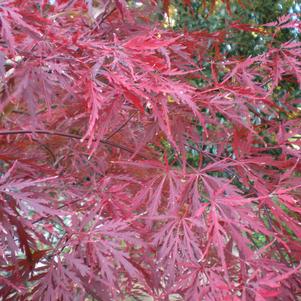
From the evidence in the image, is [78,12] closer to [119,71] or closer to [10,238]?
[119,71]

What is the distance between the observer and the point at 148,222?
89 cm

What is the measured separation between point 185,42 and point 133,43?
0.37 meters

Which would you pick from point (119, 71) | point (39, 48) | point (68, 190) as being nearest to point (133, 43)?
point (119, 71)

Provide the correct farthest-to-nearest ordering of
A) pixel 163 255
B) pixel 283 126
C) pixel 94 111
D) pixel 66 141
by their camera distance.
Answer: pixel 66 141 < pixel 283 126 < pixel 163 255 < pixel 94 111

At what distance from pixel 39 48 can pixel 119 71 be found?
0.18 meters

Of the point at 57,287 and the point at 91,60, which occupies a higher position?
the point at 91,60

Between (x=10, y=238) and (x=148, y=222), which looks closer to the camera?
(x=10, y=238)

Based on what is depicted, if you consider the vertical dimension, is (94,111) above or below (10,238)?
above

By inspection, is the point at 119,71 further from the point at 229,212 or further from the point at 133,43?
the point at 229,212

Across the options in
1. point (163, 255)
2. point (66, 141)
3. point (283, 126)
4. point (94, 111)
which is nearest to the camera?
point (94, 111)

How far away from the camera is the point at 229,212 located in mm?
838

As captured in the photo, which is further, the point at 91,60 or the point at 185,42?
the point at 185,42

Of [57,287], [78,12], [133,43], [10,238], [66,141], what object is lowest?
[66,141]

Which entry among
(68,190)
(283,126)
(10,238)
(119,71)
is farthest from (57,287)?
(283,126)
